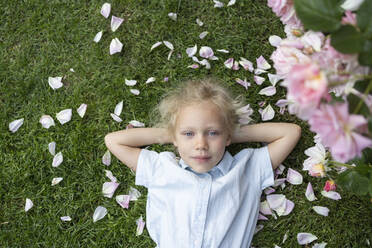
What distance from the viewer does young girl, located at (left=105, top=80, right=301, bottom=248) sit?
1654 mm

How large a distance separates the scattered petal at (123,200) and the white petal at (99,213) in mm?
83

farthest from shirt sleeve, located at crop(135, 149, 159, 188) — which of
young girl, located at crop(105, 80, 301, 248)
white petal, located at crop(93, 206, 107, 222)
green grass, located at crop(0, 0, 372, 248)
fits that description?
white petal, located at crop(93, 206, 107, 222)

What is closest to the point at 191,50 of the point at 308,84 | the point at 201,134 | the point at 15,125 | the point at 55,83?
the point at 201,134

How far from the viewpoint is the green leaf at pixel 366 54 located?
27.7 inches

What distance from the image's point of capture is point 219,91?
1.76m

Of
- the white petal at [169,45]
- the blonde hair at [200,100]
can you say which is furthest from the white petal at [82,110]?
the white petal at [169,45]

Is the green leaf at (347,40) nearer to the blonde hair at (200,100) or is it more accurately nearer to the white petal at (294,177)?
→ the blonde hair at (200,100)

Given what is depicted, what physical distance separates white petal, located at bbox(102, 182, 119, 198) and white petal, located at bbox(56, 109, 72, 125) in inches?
15.3

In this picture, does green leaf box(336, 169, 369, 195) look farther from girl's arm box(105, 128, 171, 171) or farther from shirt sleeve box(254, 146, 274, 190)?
girl's arm box(105, 128, 171, 171)

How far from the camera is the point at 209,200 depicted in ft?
5.67

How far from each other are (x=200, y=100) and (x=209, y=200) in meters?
0.45

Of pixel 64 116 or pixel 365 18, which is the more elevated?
pixel 365 18

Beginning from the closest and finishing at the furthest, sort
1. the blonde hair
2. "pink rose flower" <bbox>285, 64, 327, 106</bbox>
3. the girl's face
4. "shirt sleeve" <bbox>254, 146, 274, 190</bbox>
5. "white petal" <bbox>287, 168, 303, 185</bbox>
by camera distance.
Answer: "pink rose flower" <bbox>285, 64, 327, 106</bbox>
the girl's face
the blonde hair
"shirt sleeve" <bbox>254, 146, 274, 190</bbox>
"white petal" <bbox>287, 168, 303, 185</bbox>

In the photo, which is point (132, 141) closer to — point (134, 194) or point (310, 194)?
point (134, 194)
